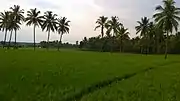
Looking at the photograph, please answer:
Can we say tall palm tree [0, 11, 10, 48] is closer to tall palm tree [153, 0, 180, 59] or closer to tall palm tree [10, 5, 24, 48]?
tall palm tree [10, 5, 24, 48]

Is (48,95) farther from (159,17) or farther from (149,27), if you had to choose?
(149,27)

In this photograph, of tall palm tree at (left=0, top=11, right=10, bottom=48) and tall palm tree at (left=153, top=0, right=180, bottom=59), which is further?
tall palm tree at (left=0, top=11, right=10, bottom=48)

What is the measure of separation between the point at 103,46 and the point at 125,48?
28.0ft

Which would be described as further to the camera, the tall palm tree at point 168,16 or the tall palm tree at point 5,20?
the tall palm tree at point 5,20

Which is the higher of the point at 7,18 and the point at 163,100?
the point at 7,18

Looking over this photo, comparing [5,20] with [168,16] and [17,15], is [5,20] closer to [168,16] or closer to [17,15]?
[17,15]

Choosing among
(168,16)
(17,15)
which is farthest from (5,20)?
(168,16)

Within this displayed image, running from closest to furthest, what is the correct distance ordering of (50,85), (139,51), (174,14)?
(50,85) < (174,14) < (139,51)

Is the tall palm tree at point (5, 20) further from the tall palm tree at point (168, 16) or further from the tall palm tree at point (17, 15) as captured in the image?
the tall palm tree at point (168, 16)

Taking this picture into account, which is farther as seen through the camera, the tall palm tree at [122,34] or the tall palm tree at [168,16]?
the tall palm tree at [122,34]

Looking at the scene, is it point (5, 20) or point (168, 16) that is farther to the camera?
point (5, 20)

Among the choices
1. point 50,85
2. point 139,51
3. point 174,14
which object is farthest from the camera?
point 139,51

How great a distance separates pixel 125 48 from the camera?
10906 centimetres

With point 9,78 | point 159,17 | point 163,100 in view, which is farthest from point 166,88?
point 159,17
